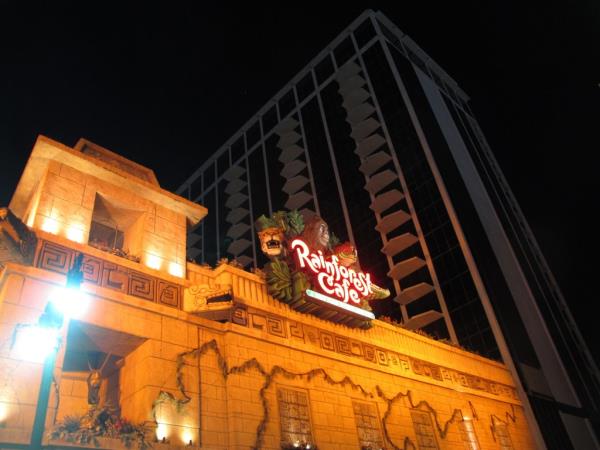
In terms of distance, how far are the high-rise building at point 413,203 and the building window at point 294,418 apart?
1967 cm

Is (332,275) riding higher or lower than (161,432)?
higher

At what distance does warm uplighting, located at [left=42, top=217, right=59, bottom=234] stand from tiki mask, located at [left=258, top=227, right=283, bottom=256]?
32.1ft

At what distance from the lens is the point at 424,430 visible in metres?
24.0

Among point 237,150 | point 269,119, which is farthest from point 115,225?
point 237,150

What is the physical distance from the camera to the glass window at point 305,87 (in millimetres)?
69312

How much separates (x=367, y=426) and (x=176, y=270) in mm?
10790

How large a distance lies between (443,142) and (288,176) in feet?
73.8

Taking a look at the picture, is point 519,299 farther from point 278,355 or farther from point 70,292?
point 70,292

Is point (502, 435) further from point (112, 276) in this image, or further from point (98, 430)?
point (112, 276)

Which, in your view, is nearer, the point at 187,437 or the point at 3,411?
the point at 3,411

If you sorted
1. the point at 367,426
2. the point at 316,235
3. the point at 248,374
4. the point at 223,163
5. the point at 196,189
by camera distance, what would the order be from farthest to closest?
the point at 196,189, the point at 223,163, the point at 316,235, the point at 367,426, the point at 248,374

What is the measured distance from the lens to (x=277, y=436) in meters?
17.6

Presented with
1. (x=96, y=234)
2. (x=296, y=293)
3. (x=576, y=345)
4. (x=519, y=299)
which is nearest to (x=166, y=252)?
(x=96, y=234)

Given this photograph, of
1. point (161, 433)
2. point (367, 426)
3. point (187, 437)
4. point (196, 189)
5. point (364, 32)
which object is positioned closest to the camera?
point (161, 433)
